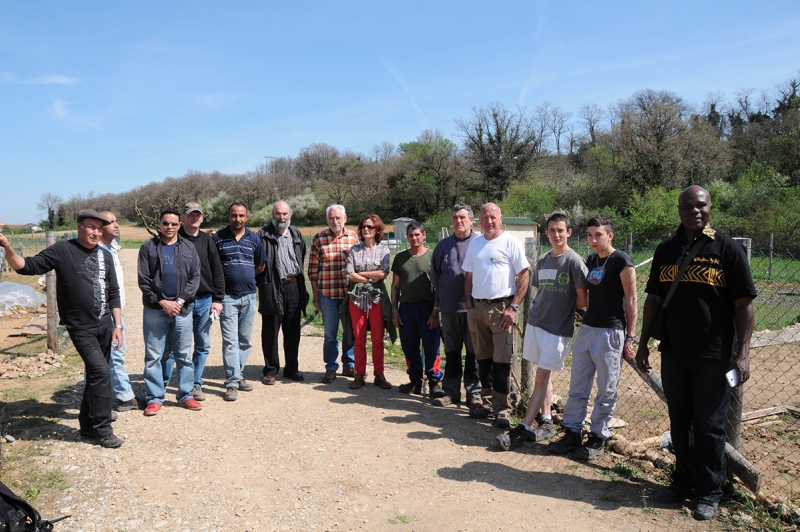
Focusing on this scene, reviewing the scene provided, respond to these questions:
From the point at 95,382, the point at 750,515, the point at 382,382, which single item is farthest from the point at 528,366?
the point at 95,382

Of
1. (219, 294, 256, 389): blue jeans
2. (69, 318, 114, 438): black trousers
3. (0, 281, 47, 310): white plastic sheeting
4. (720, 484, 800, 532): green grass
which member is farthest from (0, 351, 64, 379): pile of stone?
(720, 484, 800, 532): green grass

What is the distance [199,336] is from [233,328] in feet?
1.17

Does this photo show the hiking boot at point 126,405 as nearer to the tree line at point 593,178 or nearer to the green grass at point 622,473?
the green grass at point 622,473

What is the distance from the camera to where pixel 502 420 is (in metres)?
5.05

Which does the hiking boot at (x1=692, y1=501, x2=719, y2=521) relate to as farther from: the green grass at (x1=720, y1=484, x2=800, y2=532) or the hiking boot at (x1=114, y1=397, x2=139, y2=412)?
the hiking boot at (x1=114, y1=397, x2=139, y2=412)

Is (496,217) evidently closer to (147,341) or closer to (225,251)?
(225,251)

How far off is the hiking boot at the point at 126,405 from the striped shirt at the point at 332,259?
2.24 m

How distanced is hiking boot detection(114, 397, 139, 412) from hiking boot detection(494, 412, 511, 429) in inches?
139

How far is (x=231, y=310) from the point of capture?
19.2ft

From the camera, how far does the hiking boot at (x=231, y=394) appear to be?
572 centimetres

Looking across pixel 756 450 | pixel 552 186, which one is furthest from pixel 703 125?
pixel 756 450

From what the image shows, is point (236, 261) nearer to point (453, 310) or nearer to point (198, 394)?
point (198, 394)

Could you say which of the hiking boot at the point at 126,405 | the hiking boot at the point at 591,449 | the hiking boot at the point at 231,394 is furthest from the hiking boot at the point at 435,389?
the hiking boot at the point at 126,405

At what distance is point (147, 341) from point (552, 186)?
3700cm
